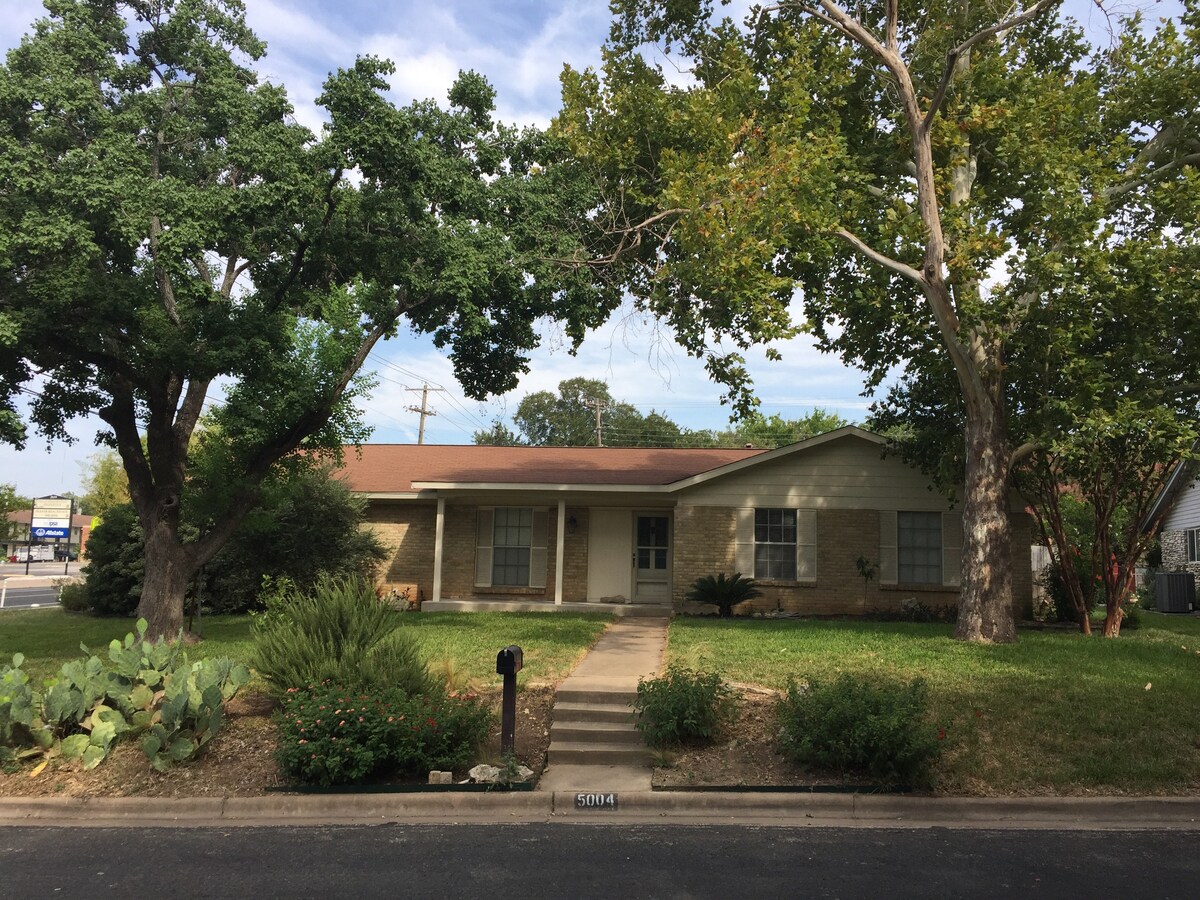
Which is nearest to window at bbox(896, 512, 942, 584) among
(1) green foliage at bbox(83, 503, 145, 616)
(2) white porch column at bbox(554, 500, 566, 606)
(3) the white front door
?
(3) the white front door

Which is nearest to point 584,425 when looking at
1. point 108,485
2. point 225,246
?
point 108,485

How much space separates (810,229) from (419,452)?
14.5 metres

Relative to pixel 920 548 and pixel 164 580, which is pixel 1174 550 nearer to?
pixel 920 548

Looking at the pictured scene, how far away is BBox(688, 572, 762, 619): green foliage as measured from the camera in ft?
54.8

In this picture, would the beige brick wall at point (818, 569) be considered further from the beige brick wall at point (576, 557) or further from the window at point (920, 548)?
the window at point (920, 548)

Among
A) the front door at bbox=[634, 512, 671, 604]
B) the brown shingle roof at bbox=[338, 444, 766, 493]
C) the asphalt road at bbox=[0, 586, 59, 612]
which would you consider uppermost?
the brown shingle roof at bbox=[338, 444, 766, 493]

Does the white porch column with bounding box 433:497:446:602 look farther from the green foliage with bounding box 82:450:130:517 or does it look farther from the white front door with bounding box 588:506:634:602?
the green foliage with bounding box 82:450:130:517

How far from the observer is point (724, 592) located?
1670cm

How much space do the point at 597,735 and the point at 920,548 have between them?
11.3m

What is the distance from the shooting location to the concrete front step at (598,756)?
7723 millimetres

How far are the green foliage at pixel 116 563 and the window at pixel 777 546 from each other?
1264 cm

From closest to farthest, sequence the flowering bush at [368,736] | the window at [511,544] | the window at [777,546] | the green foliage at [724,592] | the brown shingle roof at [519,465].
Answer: the flowering bush at [368,736] → the green foliage at [724,592] → the window at [777,546] → the brown shingle roof at [519,465] → the window at [511,544]

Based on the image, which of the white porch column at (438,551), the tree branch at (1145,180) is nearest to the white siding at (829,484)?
the white porch column at (438,551)

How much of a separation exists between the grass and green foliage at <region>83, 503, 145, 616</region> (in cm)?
1203
